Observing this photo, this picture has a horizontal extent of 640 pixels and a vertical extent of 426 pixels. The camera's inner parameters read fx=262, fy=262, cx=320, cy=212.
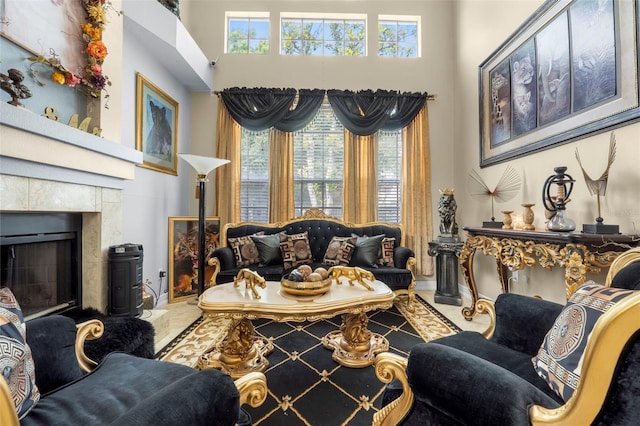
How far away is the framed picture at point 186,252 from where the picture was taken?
324 centimetres

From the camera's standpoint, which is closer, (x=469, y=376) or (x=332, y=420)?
(x=469, y=376)

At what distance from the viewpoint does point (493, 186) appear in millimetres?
3121

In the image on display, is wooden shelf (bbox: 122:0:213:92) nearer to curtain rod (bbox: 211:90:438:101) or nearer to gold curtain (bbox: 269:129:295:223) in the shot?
curtain rod (bbox: 211:90:438:101)

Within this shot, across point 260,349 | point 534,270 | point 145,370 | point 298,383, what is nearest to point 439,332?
point 534,270

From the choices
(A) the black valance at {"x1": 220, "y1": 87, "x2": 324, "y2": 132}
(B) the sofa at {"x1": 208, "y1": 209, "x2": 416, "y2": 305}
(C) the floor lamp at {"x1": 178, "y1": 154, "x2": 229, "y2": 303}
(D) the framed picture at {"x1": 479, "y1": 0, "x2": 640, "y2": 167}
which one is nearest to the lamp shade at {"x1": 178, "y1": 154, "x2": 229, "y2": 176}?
(C) the floor lamp at {"x1": 178, "y1": 154, "x2": 229, "y2": 303}

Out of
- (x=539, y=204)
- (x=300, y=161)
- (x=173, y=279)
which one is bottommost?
(x=173, y=279)

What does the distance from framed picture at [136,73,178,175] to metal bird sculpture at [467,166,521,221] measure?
12.8ft

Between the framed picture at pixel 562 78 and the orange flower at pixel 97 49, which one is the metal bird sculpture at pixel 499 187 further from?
the orange flower at pixel 97 49

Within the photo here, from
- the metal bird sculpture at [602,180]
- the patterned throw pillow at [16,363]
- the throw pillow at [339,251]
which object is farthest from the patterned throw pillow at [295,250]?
the metal bird sculpture at [602,180]

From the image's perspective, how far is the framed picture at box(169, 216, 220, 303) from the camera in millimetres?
3244

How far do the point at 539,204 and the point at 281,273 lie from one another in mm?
2624

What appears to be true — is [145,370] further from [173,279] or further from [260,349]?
[173,279]

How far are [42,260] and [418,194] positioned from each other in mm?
4016

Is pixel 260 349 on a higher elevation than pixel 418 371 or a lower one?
lower
